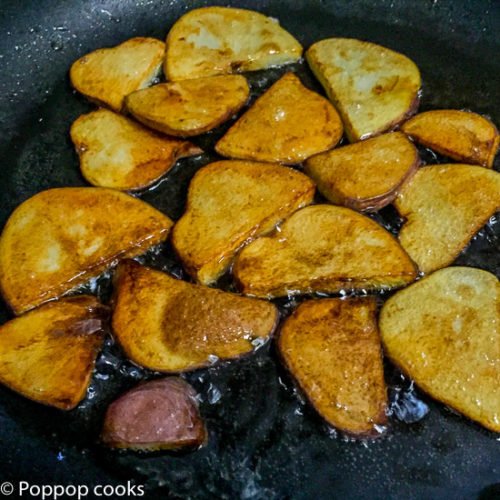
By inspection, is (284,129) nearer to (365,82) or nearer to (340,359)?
(365,82)

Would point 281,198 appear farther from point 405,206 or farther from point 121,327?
point 121,327

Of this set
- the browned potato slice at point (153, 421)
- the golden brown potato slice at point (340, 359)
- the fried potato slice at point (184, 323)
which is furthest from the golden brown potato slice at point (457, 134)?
the browned potato slice at point (153, 421)

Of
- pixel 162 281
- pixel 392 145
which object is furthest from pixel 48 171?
pixel 392 145

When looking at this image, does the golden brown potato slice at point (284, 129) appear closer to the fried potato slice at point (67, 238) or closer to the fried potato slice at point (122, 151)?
the fried potato slice at point (122, 151)

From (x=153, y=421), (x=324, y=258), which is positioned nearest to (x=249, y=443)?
(x=153, y=421)

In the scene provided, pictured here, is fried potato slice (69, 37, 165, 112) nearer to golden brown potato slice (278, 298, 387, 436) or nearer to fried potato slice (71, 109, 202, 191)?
fried potato slice (71, 109, 202, 191)
